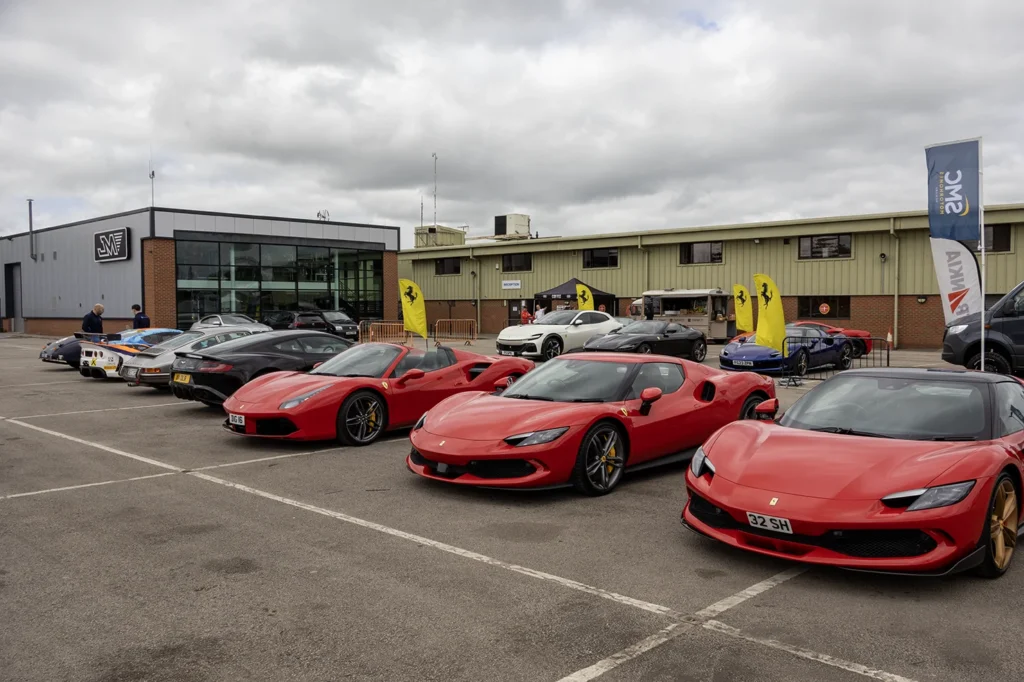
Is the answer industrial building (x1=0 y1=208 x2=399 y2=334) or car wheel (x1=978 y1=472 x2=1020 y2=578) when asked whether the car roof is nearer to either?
car wheel (x1=978 y1=472 x2=1020 y2=578)

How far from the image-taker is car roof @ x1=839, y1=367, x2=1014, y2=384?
18.6 ft

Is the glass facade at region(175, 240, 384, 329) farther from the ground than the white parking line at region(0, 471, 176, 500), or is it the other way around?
the glass facade at region(175, 240, 384, 329)

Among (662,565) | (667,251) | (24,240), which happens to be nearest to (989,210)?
(667,251)

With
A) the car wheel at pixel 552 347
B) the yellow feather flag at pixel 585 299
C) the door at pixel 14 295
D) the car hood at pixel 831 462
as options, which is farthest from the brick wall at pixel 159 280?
the car hood at pixel 831 462

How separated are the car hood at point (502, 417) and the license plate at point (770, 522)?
2.12m

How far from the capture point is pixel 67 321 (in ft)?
144

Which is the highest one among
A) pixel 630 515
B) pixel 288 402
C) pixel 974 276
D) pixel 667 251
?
pixel 667 251

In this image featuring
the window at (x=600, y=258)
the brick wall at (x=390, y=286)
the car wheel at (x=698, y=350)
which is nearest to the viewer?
the car wheel at (x=698, y=350)

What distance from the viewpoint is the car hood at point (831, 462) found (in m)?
4.58

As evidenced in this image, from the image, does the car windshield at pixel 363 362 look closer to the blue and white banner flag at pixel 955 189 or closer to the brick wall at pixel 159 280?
the blue and white banner flag at pixel 955 189

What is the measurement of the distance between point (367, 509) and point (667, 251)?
112 ft

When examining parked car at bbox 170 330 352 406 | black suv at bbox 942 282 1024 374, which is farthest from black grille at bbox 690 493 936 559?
black suv at bbox 942 282 1024 374

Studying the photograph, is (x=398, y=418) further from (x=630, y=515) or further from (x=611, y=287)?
(x=611, y=287)

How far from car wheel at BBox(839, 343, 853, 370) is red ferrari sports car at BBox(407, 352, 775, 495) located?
1238 cm
